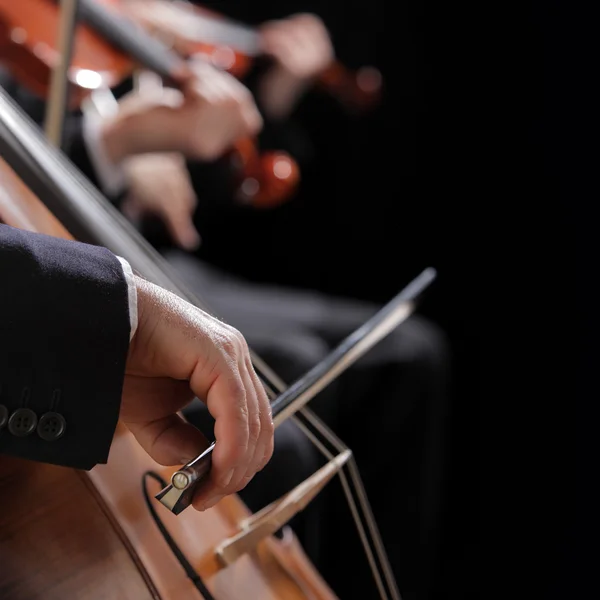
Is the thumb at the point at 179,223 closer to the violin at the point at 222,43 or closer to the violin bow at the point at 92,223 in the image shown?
the violin at the point at 222,43

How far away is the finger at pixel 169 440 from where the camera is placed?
0.36 m

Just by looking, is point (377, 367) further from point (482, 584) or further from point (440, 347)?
point (482, 584)

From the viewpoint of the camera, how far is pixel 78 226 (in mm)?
466

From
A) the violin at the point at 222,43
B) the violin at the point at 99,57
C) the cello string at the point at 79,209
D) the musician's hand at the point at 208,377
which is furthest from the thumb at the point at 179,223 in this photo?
the musician's hand at the point at 208,377

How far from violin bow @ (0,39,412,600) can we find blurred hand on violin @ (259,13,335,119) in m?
0.90

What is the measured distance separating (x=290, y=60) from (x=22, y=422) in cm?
117

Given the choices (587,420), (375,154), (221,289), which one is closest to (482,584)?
(587,420)

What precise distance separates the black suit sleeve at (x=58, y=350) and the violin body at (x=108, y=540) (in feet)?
0.14

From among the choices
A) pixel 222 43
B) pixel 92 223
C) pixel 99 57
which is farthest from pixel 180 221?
pixel 92 223

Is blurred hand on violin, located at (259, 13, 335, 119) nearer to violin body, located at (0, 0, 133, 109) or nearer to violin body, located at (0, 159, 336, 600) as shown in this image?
violin body, located at (0, 0, 133, 109)

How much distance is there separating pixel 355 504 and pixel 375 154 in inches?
45.7

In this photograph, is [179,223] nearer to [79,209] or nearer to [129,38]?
[129,38]

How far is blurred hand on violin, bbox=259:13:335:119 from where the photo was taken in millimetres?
1357

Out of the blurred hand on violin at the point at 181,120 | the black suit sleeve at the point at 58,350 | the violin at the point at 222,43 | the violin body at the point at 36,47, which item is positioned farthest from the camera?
the violin at the point at 222,43
